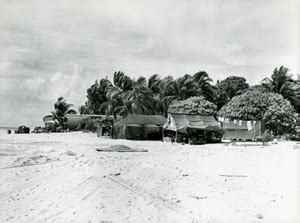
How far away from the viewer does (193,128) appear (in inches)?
668

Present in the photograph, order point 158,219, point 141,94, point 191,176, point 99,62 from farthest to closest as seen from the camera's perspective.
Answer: point 141,94 → point 191,176 → point 99,62 → point 158,219

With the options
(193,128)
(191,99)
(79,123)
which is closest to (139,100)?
(191,99)

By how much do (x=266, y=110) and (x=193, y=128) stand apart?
259 inches

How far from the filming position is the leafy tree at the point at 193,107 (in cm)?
2148

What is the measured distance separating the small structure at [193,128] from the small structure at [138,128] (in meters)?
1.48

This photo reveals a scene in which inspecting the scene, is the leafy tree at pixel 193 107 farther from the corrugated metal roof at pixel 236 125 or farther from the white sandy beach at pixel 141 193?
the white sandy beach at pixel 141 193

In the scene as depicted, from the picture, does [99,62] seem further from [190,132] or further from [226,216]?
[190,132]

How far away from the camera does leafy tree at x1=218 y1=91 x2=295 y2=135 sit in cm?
2034

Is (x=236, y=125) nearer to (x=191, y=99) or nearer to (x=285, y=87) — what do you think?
(x=191, y=99)

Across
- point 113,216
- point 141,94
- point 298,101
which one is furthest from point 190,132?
point 113,216

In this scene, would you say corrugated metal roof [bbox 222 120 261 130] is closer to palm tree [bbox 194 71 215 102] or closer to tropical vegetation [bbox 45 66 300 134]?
tropical vegetation [bbox 45 66 300 134]

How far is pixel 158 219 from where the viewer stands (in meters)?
3.92

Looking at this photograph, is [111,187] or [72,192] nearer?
[72,192]

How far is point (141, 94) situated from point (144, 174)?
47.8 feet
